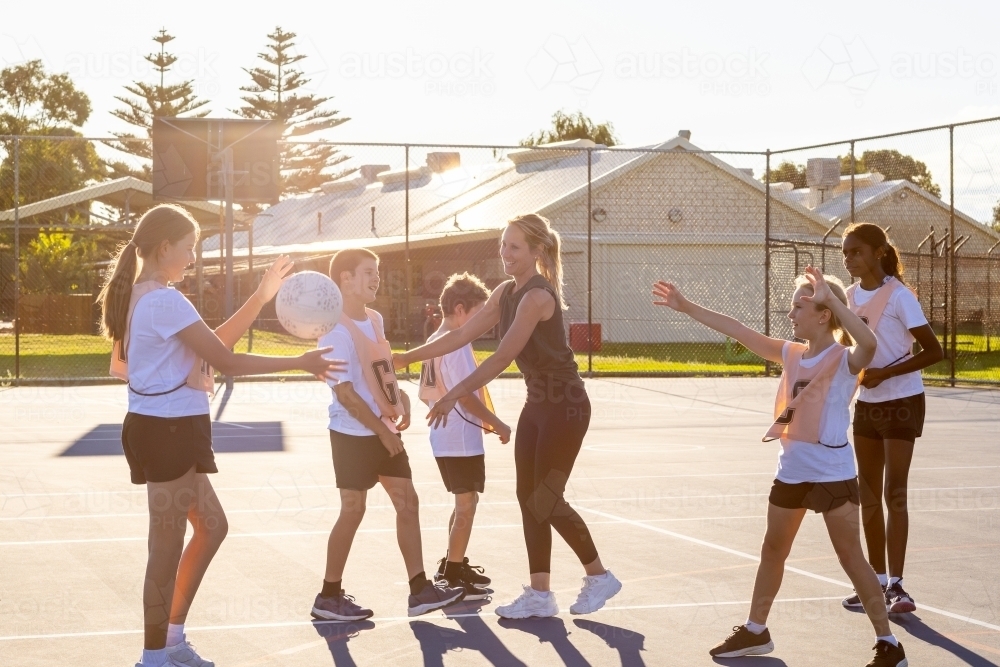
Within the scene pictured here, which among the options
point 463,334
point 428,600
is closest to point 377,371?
point 463,334

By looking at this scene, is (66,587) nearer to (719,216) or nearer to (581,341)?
(581,341)

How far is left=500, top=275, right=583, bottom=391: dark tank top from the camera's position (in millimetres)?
6008

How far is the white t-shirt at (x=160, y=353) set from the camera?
486 centimetres

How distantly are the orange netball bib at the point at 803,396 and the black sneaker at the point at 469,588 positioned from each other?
1.81m

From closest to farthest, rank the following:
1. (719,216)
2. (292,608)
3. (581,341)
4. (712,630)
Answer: (712,630) < (292,608) < (581,341) < (719,216)

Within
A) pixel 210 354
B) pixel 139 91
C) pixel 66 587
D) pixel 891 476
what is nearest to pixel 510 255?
pixel 210 354

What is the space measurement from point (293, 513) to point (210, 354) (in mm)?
4262

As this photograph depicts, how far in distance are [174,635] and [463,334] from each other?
1971 mm

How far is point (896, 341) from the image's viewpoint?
640 cm

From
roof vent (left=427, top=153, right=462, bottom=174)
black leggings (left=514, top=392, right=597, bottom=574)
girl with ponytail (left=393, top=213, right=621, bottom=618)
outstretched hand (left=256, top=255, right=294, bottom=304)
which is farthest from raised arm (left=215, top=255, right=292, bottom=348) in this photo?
roof vent (left=427, top=153, right=462, bottom=174)

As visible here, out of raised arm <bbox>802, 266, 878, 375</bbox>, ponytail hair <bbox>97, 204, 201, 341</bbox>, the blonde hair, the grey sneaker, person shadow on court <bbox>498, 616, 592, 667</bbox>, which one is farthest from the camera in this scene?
the grey sneaker

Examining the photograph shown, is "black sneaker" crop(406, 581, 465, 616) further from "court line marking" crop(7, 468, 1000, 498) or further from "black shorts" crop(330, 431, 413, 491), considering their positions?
"court line marking" crop(7, 468, 1000, 498)

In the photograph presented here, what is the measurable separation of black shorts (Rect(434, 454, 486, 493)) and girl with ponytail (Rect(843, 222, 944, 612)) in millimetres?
1939

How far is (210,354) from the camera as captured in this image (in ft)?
15.8
